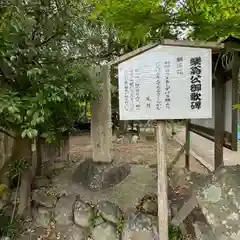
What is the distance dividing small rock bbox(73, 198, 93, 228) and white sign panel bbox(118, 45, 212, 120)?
2.08 metres

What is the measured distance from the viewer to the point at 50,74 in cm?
362

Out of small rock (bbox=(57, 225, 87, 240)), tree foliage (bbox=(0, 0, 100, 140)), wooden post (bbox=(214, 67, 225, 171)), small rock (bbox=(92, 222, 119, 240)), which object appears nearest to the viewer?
tree foliage (bbox=(0, 0, 100, 140))

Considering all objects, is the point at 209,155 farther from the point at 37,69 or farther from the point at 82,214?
the point at 37,69

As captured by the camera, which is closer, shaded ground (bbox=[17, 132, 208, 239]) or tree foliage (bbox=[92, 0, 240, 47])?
tree foliage (bbox=[92, 0, 240, 47])

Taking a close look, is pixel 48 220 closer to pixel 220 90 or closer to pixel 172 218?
pixel 172 218

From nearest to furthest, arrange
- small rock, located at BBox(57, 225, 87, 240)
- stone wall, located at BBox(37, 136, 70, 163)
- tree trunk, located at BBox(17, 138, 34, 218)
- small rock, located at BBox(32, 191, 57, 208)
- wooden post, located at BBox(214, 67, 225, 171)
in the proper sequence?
wooden post, located at BBox(214, 67, 225, 171) → small rock, located at BBox(57, 225, 87, 240) → tree trunk, located at BBox(17, 138, 34, 218) → small rock, located at BBox(32, 191, 57, 208) → stone wall, located at BBox(37, 136, 70, 163)

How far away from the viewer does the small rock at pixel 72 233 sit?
165 inches

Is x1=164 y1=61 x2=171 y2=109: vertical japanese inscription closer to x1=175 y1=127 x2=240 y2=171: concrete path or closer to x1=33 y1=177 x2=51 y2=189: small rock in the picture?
x1=33 y1=177 x2=51 y2=189: small rock

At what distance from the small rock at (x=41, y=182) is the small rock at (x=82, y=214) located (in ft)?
3.64

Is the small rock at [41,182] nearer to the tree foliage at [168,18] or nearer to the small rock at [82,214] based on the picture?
the small rock at [82,214]

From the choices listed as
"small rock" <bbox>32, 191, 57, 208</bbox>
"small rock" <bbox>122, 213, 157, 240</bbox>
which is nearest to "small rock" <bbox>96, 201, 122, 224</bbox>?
"small rock" <bbox>122, 213, 157, 240</bbox>

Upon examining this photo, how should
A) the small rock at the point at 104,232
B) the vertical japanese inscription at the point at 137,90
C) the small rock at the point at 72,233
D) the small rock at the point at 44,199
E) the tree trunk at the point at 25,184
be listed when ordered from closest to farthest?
the vertical japanese inscription at the point at 137,90 < the small rock at the point at 104,232 < the small rock at the point at 72,233 < the tree trunk at the point at 25,184 < the small rock at the point at 44,199

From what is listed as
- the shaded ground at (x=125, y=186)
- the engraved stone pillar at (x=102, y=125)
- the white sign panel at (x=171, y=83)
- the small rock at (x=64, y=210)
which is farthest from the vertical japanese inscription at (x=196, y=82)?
the small rock at (x=64, y=210)

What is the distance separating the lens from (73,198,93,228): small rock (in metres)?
4.24
